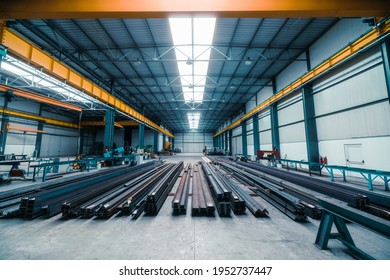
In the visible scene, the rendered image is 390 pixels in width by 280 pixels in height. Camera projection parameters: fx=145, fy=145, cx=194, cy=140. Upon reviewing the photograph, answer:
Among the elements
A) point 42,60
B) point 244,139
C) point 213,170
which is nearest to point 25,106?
point 42,60

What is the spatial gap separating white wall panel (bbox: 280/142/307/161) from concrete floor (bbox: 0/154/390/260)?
24.8ft

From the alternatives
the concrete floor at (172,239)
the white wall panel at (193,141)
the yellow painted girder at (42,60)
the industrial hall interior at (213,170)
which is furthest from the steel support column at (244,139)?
the white wall panel at (193,141)

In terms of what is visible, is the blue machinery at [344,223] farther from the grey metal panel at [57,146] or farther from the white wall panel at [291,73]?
the grey metal panel at [57,146]

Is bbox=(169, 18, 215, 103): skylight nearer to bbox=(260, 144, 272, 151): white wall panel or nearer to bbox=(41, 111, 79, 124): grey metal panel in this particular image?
bbox=(260, 144, 272, 151): white wall panel

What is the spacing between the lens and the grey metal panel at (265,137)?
13.2m

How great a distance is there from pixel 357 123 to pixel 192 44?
8.72 meters

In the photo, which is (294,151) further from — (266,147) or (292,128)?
(266,147)

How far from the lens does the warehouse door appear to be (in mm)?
6252

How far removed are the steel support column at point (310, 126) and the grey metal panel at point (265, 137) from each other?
4690mm

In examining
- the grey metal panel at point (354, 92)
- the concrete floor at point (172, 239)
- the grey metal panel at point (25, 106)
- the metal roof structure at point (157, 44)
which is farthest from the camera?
the grey metal panel at point (25, 106)

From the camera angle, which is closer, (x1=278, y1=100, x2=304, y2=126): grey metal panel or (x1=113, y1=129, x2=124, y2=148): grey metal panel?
(x1=278, y1=100, x2=304, y2=126): grey metal panel

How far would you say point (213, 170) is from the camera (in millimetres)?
7902

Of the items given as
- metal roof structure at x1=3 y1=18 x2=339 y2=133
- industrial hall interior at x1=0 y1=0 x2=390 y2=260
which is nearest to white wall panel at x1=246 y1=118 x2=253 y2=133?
industrial hall interior at x1=0 y1=0 x2=390 y2=260

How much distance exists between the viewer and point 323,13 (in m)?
3.30
